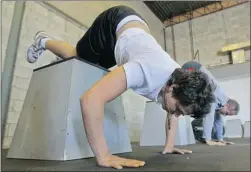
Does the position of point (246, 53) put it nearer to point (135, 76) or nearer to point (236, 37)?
point (236, 37)

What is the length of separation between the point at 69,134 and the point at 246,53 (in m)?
4.46

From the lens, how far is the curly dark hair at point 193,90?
2.52ft

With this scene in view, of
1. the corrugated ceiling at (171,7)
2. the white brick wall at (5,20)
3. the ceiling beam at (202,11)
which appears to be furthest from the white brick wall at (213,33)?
the white brick wall at (5,20)

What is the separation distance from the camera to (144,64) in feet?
2.49

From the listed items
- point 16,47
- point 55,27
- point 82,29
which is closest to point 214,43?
point 82,29

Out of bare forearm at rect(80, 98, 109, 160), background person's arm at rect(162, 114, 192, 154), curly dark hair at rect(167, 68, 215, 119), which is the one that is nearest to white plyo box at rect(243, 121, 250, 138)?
background person's arm at rect(162, 114, 192, 154)

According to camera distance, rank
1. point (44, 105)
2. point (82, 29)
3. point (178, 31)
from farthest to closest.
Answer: point (178, 31), point (82, 29), point (44, 105)

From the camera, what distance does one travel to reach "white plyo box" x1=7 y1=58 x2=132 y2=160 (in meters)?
0.84

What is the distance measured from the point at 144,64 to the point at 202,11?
16.6ft

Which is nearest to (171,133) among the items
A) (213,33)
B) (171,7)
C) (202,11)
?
(213,33)

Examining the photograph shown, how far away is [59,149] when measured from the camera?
32.0 inches

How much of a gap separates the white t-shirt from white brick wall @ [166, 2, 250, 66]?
417 cm

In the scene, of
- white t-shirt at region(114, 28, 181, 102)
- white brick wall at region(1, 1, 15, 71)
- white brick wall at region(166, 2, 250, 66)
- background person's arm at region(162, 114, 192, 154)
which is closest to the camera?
white t-shirt at region(114, 28, 181, 102)

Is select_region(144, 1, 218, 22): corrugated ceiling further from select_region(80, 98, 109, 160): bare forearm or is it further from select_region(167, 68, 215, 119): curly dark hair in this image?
select_region(80, 98, 109, 160): bare forearm
